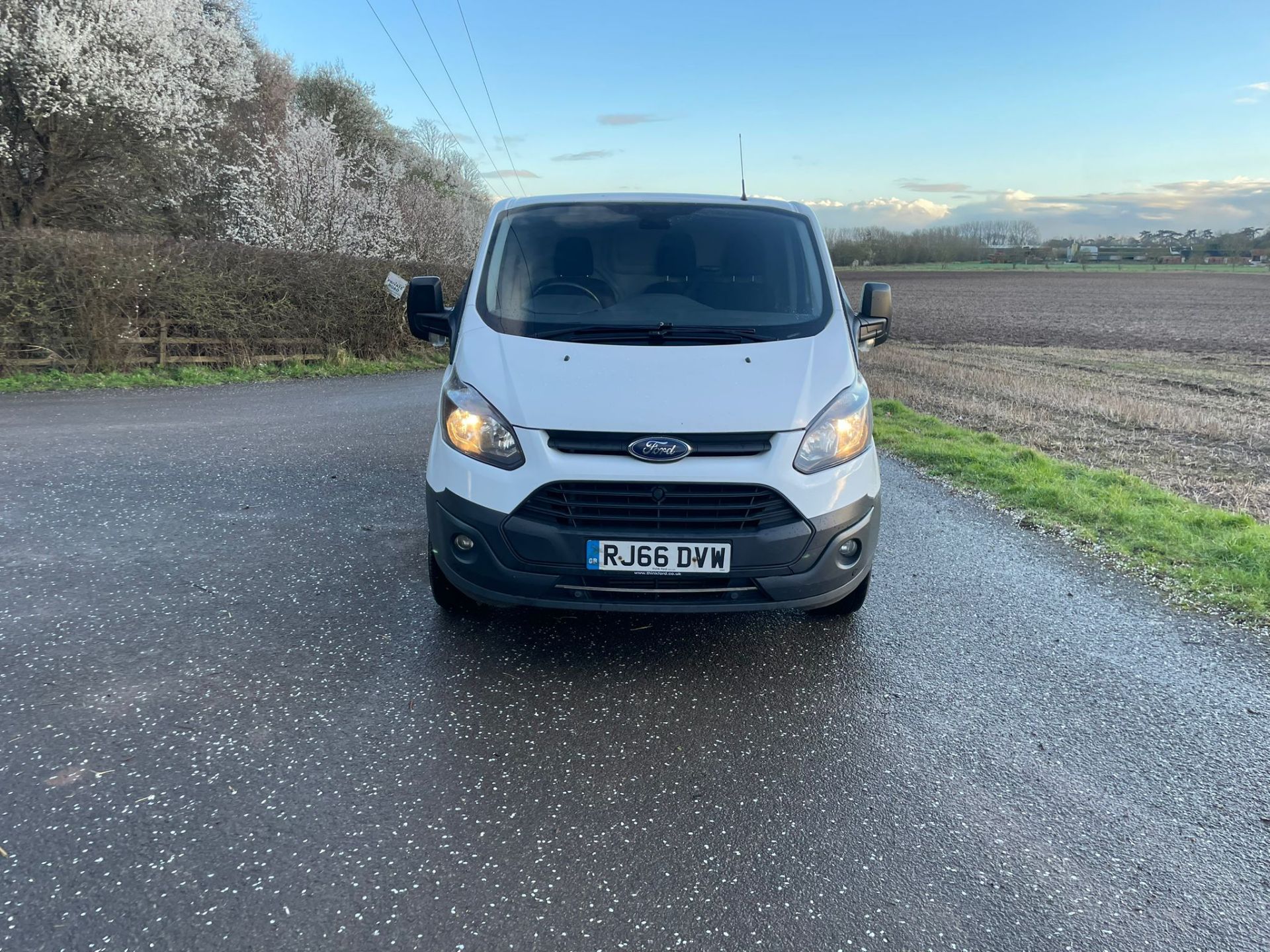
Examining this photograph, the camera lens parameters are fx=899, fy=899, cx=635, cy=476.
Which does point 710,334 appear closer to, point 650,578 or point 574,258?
point 574,258

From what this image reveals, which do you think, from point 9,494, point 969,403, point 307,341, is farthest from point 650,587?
point 307,341

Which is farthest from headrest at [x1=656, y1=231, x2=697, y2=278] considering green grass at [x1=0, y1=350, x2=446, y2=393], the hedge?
the hedge

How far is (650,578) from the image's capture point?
3.63m

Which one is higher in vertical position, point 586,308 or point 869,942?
point 586,308

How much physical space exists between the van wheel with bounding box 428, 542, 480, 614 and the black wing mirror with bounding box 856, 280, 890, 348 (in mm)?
2556

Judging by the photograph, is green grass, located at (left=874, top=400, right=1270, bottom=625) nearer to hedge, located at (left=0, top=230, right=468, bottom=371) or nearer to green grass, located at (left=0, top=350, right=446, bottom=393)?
green grass, located at (left=0, top=350, right=446, bottom=393)

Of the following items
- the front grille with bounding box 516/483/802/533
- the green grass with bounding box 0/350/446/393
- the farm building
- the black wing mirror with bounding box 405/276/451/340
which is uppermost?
the farm building

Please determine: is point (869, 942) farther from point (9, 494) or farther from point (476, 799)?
point (9, 494)

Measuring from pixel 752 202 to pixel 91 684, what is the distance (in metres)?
4.05

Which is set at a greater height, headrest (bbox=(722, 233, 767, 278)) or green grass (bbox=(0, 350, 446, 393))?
headrest (bbox=(722, 233, 767, 278))

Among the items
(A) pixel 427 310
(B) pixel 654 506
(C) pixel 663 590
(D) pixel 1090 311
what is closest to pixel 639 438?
(B) pixel 654 506

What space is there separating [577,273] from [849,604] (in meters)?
2.21

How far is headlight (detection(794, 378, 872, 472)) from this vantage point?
375cm

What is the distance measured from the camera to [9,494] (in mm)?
6750
